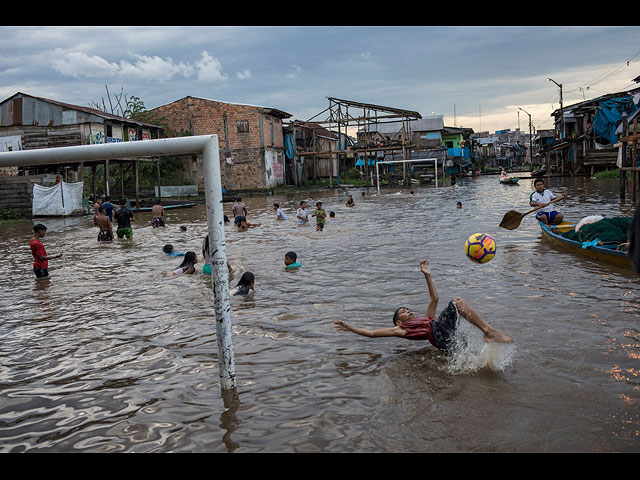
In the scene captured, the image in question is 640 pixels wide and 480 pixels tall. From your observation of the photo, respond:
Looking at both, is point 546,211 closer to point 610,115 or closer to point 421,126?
point 610,115

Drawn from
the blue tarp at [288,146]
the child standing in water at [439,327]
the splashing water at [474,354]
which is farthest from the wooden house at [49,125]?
the splashing water at [474,354]

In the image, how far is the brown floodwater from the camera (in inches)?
173

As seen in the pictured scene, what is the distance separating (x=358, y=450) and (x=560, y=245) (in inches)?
398

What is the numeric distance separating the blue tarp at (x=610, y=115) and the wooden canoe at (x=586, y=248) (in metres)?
26.1

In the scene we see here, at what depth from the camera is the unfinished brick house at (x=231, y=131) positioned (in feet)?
136

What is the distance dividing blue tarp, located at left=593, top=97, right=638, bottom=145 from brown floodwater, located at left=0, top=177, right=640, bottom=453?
93.0 feet

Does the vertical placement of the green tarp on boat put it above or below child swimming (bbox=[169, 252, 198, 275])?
above

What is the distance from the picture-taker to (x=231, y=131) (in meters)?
41.9

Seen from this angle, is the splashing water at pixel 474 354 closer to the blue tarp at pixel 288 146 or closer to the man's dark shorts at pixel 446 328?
the man's dark shorts at pixel 446 328

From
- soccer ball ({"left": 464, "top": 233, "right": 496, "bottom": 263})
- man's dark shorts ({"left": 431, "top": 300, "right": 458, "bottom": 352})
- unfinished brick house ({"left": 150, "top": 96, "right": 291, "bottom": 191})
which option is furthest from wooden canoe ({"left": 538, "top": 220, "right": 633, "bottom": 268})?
unfinished brick house ({"left": 150, "top": 96, "right": 291, "bottom": 191})

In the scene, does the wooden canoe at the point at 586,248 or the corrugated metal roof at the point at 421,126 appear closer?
the wooden canoe at the point at 586,248

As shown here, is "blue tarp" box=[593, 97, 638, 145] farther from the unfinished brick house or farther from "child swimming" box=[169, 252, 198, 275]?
"child swimming" box=[169, 252, 198, 275]
